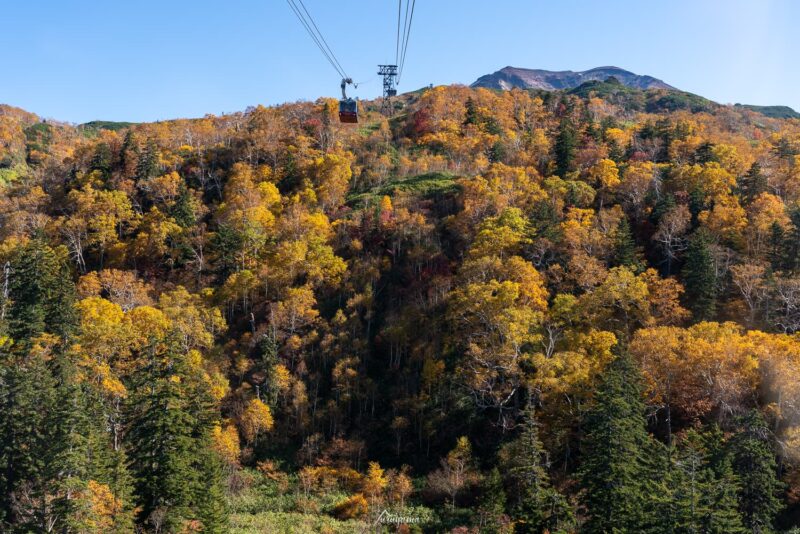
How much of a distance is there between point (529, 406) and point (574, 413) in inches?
151

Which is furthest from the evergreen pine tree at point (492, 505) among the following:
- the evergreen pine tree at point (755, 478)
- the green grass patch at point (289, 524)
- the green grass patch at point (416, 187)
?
the green grass patch at point (416, 187)

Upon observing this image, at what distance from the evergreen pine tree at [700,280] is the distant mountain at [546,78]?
148395 millimetres

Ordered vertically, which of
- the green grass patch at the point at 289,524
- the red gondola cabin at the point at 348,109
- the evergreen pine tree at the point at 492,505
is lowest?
the green grass patch at the point at 289,524

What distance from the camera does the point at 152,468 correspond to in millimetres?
31016

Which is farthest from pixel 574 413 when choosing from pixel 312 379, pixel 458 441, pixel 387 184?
pixel 387 184

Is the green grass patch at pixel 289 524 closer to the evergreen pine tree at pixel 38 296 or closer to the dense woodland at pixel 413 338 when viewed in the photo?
the dense woodland at pixel 413 338

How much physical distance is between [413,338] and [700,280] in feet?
70.9

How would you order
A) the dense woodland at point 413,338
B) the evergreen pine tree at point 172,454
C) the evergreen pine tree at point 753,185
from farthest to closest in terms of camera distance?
the evergreen pine tree at point 753,185, the evergreen pine tree at point 172,454, the dense woodland at point 413,338

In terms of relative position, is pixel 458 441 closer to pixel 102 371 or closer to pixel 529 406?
pixel 529 406

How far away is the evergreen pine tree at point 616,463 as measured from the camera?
25.2 m

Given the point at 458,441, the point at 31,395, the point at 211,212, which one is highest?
the point at 211,212

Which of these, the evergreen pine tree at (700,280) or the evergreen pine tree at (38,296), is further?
the evergreen pine tree at (38,296)

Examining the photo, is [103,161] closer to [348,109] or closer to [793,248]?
[348,109]

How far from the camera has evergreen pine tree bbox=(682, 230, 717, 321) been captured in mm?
38438
